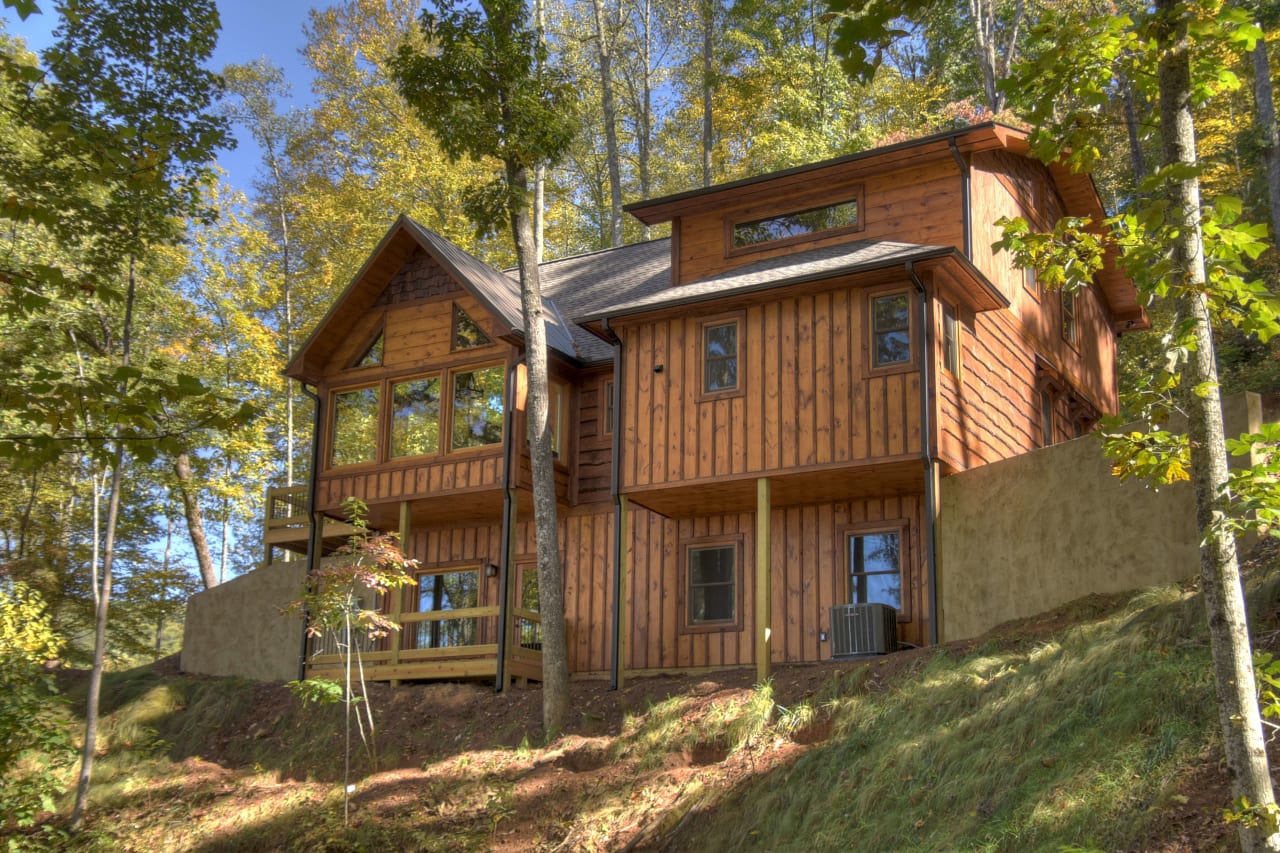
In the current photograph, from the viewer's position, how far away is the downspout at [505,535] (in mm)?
18766

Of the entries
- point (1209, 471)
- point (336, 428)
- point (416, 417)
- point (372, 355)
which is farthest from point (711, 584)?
point (1209, 471)

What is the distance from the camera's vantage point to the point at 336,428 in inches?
867

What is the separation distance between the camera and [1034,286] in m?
21.0

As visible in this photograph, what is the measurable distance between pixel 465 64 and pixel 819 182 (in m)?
5.72

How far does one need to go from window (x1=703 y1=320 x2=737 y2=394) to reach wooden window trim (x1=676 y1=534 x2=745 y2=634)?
257 centimetres

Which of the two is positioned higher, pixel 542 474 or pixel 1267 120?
pixel 1267 120

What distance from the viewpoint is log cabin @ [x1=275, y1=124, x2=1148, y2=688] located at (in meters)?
16.8

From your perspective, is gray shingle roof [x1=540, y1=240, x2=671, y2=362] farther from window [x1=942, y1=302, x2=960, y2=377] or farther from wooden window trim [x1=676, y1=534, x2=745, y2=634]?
window [x1=942, y1=302, x2=960, y2=377]

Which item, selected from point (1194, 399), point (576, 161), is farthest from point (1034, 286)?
point (576, 161)

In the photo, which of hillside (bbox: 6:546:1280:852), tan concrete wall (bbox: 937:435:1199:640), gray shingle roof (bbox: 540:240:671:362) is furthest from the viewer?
gray shingle roof (bbox: 540:240:671:362)

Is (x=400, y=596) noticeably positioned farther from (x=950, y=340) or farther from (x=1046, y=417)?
(x=1046, y=417)

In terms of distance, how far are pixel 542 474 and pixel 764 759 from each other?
19.4ft

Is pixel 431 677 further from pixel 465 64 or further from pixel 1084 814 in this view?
pixel 1084 814

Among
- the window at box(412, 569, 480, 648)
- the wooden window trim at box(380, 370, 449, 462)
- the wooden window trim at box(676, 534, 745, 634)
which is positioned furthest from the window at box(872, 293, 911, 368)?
the window at box(412, 569, 480, 648)
